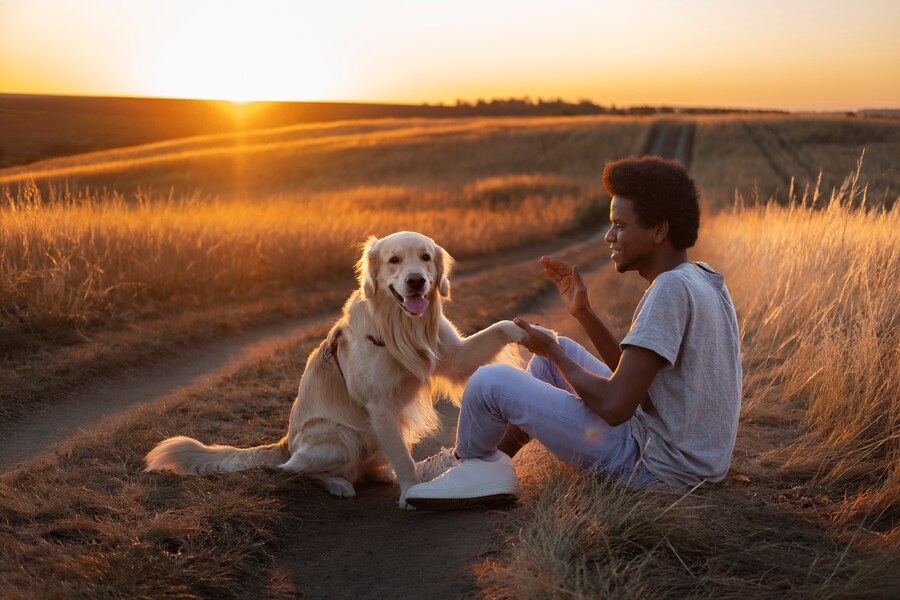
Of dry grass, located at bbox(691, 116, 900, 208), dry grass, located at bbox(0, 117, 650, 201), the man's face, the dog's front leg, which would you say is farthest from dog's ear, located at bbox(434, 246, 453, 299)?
dry grass, located at bbox(0, 117, 650, 201)

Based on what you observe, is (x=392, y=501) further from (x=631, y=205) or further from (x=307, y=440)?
(x=631, y=205)

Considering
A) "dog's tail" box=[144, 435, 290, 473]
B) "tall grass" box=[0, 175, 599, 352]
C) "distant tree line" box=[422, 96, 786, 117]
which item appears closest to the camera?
"dog's tail" box=[144, 435, 290, 473]

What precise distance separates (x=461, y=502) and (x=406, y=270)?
1258mm

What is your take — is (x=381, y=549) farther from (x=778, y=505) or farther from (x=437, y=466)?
(x=778, y=505)

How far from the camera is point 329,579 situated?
10.6ft

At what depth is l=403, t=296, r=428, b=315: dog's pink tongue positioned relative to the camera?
12.9 feet

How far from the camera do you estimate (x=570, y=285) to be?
3.37 meters

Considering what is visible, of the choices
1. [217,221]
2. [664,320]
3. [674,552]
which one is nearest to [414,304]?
[664,320]

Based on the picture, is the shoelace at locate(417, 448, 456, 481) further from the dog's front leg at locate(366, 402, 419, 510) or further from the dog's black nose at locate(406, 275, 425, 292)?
the dog's black nose at locate(406, 275, 425, 292)

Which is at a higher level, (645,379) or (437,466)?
(645,379)

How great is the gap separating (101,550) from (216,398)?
115 inches

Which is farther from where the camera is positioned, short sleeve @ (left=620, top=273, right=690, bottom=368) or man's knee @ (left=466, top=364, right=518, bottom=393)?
man's knee @ (left=466, top=364, right=518, bottom=393)

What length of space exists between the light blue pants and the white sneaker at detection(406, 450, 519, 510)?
0.14 meters

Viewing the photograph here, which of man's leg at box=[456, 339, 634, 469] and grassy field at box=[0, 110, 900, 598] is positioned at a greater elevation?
man's leg at box=[456, 339, 634, 469]
